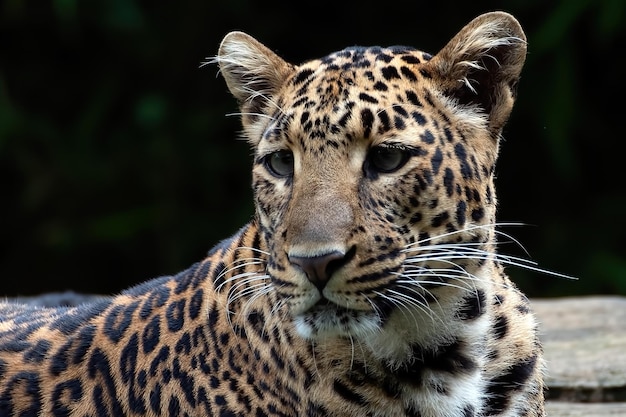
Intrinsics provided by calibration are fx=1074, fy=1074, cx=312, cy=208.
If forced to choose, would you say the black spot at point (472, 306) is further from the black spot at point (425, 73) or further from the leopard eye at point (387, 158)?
the black spot at point (425, 73)

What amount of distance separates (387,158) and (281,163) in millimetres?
509

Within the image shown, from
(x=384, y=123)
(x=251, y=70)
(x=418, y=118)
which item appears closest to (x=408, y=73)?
(x=418, y=118)

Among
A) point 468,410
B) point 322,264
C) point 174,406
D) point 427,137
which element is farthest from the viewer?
point 174,406

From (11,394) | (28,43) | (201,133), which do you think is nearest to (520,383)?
(11,394)

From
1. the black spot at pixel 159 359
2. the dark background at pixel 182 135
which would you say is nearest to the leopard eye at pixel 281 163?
the black spot at pixel 159 359

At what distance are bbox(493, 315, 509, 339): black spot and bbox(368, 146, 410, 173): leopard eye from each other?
0.95m

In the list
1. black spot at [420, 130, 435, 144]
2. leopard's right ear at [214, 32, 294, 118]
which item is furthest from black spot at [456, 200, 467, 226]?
leopard's right ear at [214, 32, 294, 118]

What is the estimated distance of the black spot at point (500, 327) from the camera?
4883 millimetres

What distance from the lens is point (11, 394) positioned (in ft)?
16.9

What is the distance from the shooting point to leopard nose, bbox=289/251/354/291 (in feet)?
13.4

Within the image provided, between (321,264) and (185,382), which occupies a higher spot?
(321,264)

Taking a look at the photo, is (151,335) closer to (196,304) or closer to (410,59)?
(196,304)

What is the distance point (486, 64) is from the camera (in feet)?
16.1

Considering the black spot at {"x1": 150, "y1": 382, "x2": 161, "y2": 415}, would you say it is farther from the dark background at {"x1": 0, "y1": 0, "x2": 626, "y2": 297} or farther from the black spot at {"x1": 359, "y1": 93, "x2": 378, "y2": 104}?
the dark background at {"x1": 0, "y1": 0, "x2": 626, "y2": 297}
